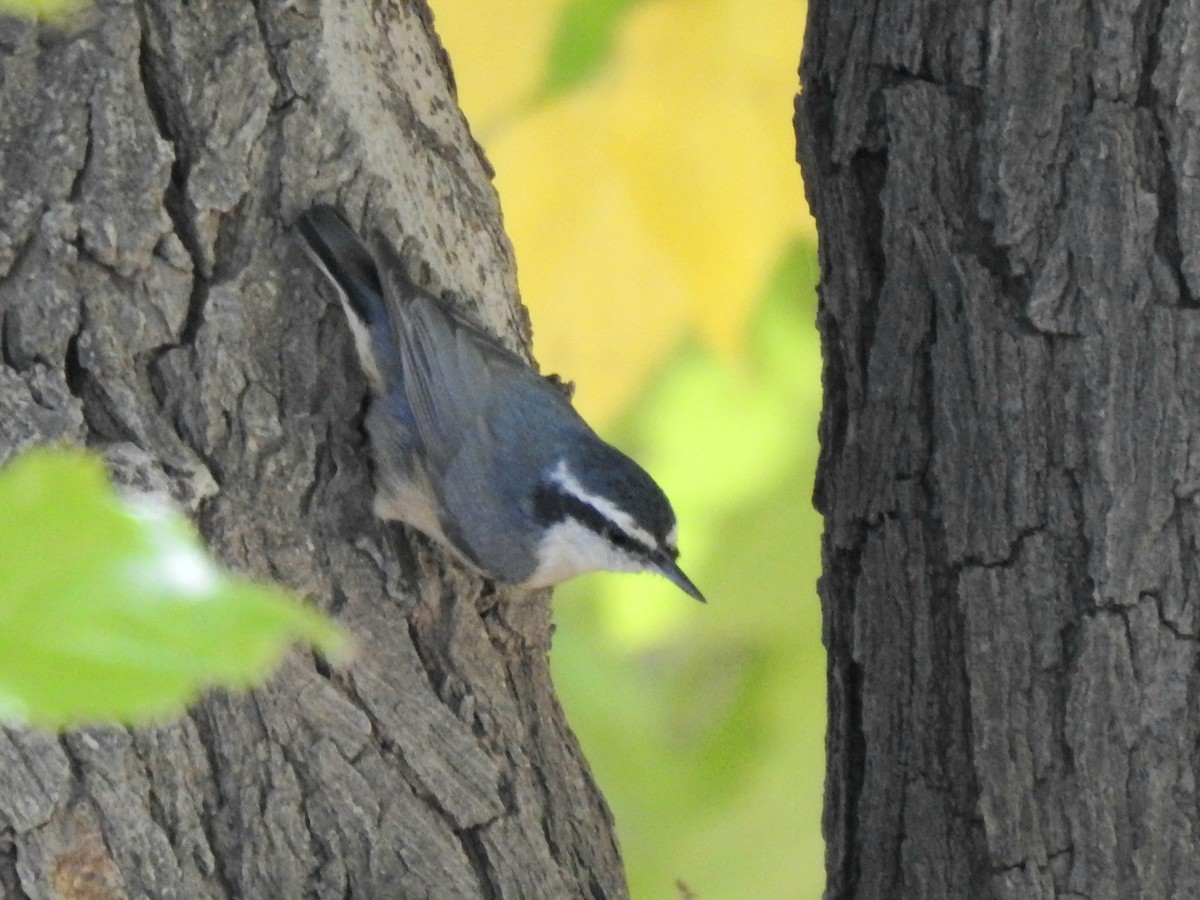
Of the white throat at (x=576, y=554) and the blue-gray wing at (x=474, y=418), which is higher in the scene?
the blue-gray wing at (x=474, y=418)

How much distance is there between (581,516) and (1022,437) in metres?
1.08

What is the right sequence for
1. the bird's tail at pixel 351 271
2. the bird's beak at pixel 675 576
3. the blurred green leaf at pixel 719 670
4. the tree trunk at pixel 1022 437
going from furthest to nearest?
the blurred green leaf at pixel 719 670, the bird's beak at pixel 675 576, the bird's tail at pixel 351 271, the tree trunk at pixel 1022 437

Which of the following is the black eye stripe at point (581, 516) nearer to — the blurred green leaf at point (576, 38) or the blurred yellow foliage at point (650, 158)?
the blurred yellow foliage at point (650, 158)

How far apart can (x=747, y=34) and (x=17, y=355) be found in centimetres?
139

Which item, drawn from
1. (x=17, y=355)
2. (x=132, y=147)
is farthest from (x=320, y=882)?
(x=132, y=147)

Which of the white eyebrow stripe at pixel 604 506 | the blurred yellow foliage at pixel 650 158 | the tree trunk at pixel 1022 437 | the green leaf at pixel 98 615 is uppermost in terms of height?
the blurred yellow foliage at pixel 650 158

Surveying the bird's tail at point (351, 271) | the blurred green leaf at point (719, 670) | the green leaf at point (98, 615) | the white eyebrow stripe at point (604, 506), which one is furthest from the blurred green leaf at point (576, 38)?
the green leaf at point (98, 615)

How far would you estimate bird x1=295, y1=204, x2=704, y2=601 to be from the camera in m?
2.10

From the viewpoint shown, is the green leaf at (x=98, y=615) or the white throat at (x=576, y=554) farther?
the white throat at (x=576, y=554)

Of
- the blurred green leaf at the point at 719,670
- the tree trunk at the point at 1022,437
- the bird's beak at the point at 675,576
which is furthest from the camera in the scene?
the blurred green leaf at the point at 719,670

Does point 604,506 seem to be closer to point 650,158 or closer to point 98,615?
point 650,158

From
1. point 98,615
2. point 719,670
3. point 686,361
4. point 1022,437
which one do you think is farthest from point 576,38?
point 98,615

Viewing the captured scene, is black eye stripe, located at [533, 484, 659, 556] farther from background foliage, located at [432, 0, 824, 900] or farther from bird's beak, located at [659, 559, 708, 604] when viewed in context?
background foliage, located at [432, 0, 824, 900]

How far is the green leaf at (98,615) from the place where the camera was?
1.47 feet
